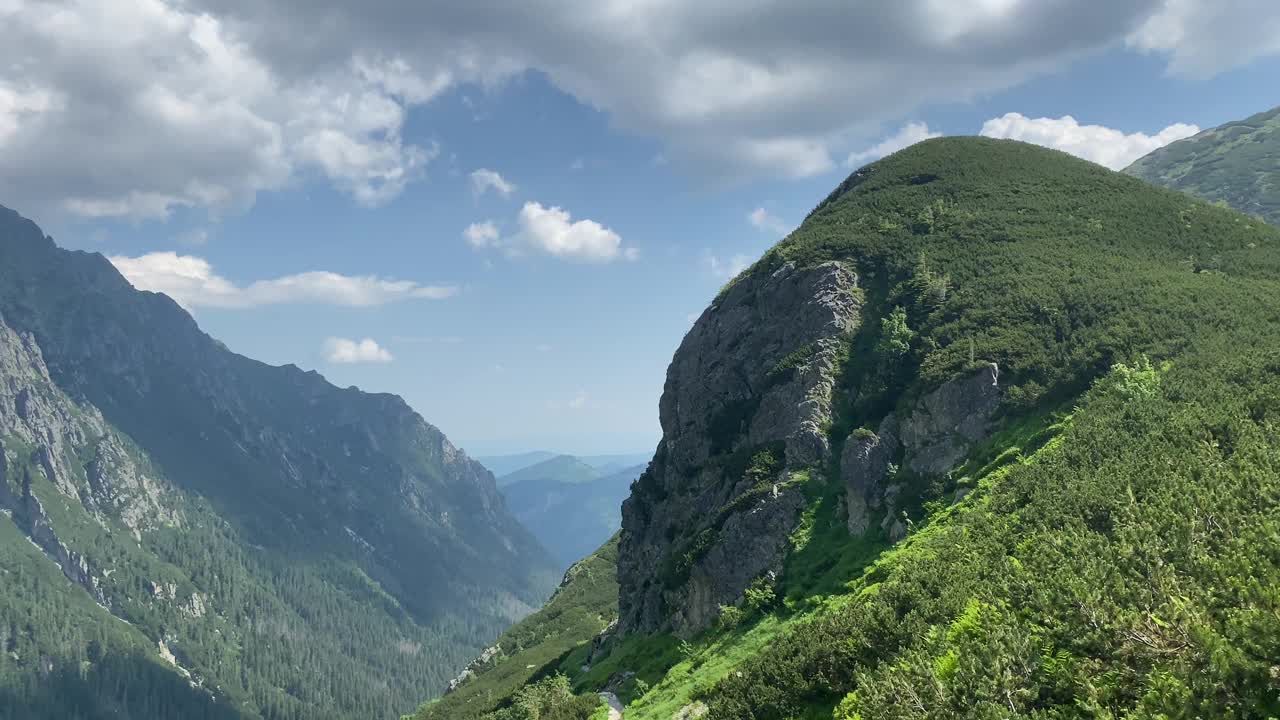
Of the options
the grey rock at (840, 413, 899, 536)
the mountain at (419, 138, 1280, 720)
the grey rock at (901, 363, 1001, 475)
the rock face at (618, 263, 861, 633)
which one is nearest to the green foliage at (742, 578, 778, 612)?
the mountain at (419, 138, 1280, 720)

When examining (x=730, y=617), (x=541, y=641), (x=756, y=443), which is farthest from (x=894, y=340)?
(x=541, y=641)

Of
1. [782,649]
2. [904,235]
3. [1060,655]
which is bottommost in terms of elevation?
[782,649]

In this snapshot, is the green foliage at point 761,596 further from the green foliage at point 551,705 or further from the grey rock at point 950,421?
the grey rock at point 950,421

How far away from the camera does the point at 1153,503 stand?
109 ft

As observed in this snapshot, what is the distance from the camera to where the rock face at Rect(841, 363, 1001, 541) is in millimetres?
56562

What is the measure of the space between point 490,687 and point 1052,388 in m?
100

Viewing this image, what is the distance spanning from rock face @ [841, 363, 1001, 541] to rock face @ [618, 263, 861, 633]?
552 centimetres

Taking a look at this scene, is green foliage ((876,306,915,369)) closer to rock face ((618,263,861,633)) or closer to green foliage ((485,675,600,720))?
rock face ((618,263,861,633))

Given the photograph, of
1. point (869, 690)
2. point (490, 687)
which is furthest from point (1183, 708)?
point (490, 687)

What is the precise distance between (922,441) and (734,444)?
23.3m

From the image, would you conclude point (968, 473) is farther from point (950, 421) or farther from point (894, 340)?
point (894, 340)

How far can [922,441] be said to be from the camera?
2330 inches

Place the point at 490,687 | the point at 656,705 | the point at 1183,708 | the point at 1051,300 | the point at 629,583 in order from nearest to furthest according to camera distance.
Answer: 1. the point at 1183,708
2. the point at 656,705
3. the point at 1051,300
4. the point at 629,583
5. the point at 490,687

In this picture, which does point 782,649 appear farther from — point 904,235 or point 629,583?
point 904,235
